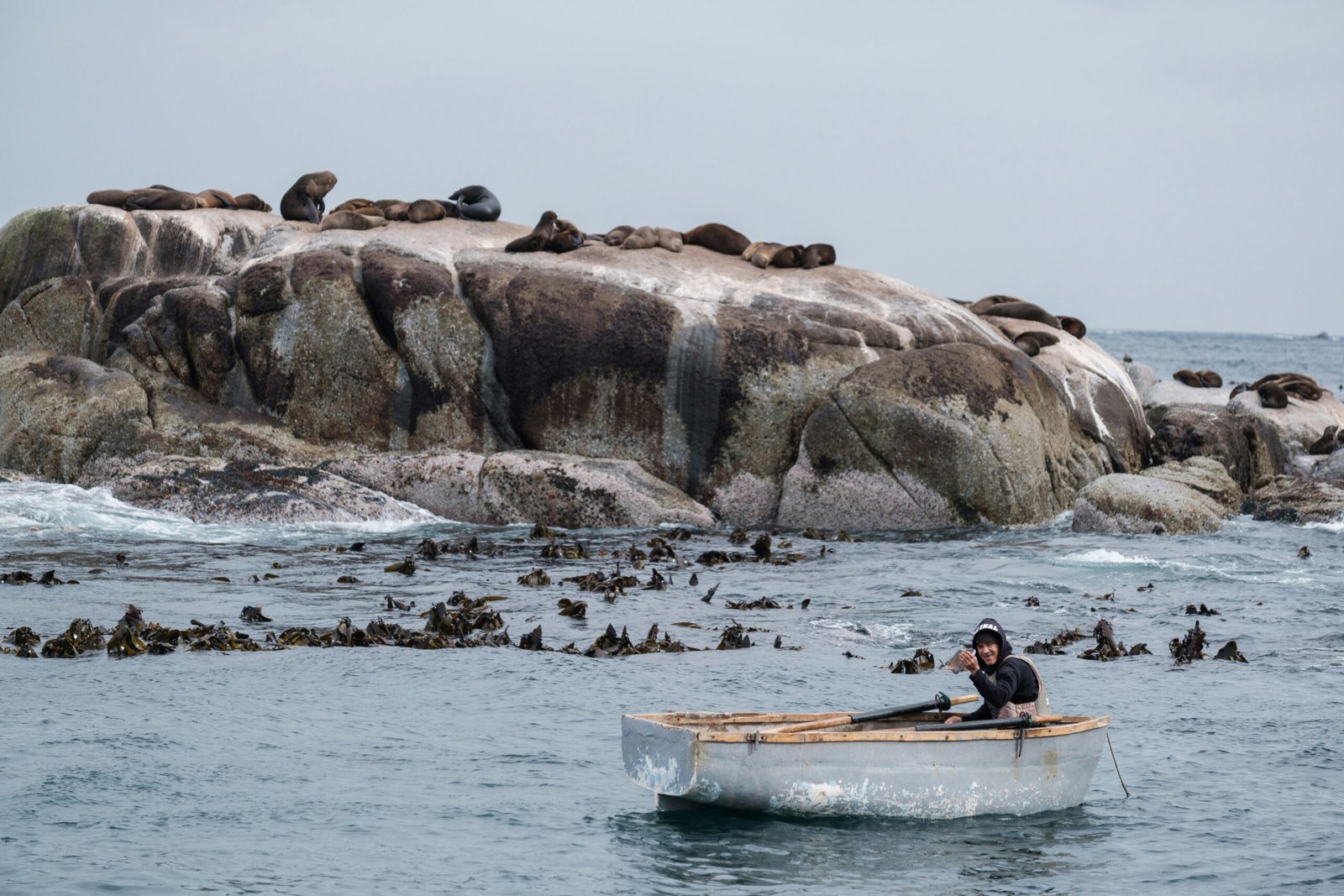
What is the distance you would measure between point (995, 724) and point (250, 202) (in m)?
27.0

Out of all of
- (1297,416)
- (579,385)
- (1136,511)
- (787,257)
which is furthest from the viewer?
(1297,416)

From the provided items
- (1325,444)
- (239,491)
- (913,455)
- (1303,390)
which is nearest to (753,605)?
(913,455)

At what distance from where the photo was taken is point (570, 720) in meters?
14.8

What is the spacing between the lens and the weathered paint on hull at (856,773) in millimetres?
11500

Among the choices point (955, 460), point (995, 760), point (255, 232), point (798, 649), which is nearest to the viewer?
point (995, 760)

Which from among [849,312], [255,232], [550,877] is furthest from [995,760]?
[255,232]

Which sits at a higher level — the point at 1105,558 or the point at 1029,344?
the point at 1029,344

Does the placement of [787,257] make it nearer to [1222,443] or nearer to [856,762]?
[1222,443]

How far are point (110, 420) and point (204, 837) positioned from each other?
18.6 m

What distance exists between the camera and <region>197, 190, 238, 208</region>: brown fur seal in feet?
113

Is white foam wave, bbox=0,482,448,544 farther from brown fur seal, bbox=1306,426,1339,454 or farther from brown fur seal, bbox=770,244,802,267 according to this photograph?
brown fur seal, bbox=1306,426,1339,454

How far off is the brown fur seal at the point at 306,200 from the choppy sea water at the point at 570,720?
10.6m

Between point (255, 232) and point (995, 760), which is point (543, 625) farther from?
point (255, 232)

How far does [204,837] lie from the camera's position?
10977mm
